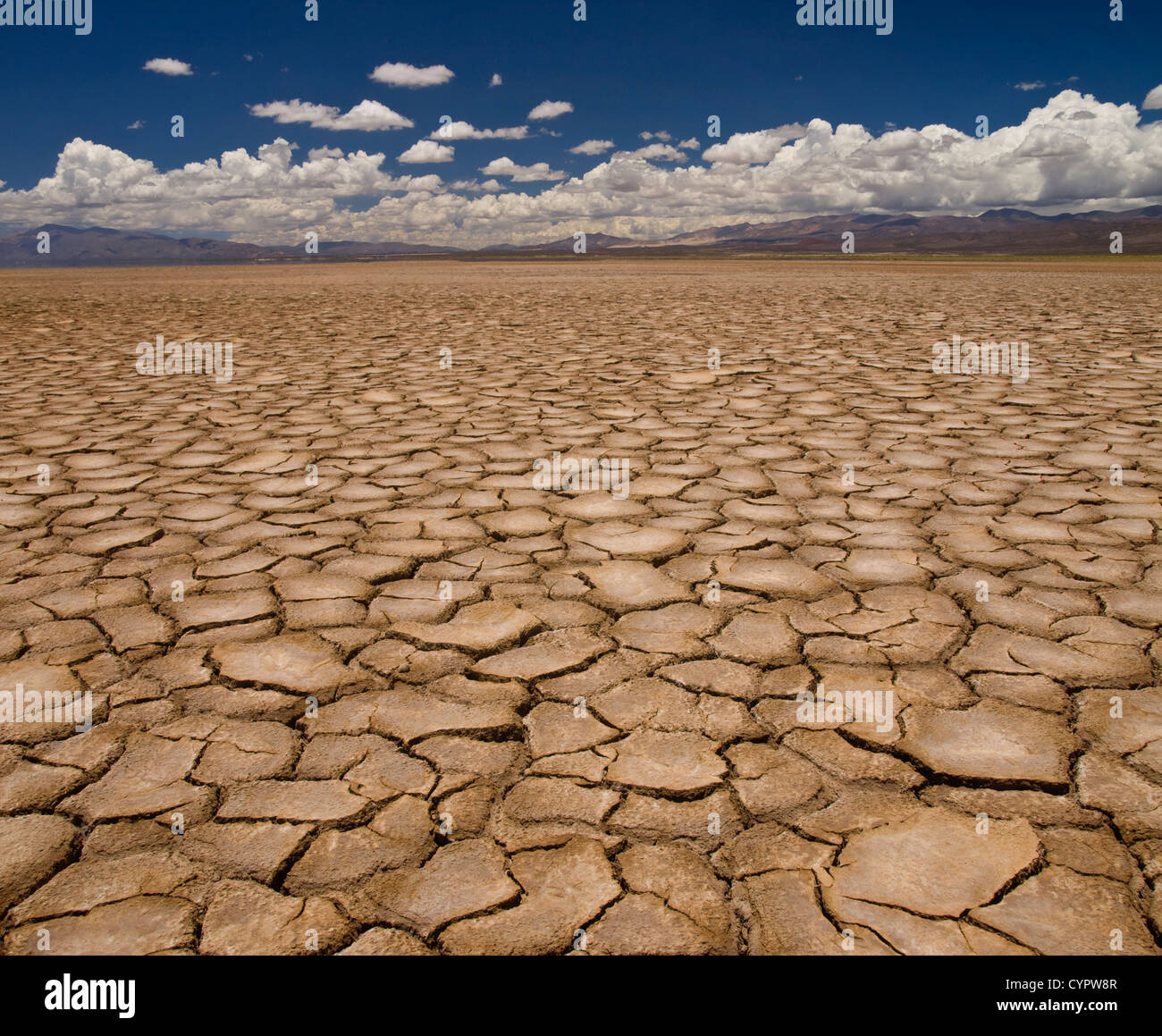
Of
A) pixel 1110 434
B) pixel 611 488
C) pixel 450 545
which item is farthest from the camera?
pixel 1110 434

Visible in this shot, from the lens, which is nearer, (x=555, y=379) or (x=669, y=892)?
(x=669, y=892)

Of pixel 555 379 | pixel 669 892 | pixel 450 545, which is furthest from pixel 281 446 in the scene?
pixel 669 892

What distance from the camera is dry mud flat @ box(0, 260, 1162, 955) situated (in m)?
1.07

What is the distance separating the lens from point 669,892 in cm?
108

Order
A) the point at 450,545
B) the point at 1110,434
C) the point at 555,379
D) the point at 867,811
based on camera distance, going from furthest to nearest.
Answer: the point at 555,379 < the point at 1110,434 < the point at 450,545 < the point at 867,811

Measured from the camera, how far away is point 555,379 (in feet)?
15.9

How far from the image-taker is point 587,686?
158 centimetres

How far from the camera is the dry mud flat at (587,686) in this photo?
1.07m

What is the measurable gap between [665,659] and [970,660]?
65cm

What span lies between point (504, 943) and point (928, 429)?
316 centimetres
